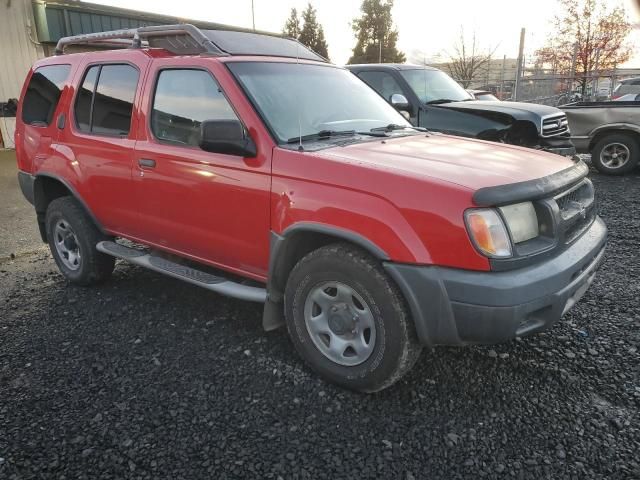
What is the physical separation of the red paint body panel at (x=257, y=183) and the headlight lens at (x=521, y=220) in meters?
0.15

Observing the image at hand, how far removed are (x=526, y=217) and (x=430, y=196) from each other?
0.53 m

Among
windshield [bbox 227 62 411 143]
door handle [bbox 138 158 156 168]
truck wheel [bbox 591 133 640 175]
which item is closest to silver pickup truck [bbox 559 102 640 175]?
truck wheel [bbox 591 133 640 175]

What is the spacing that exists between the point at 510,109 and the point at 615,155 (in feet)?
8.73

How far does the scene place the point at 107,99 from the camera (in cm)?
393

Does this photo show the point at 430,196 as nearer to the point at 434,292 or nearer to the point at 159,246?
the point at 434,292

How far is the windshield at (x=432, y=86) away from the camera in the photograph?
26.1ft

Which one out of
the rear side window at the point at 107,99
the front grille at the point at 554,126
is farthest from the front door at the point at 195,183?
the front grille at the point at 554,126

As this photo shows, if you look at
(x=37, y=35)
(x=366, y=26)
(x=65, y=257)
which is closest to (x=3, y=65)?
(x=37, y=35)

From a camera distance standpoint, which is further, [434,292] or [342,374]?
[342,374]

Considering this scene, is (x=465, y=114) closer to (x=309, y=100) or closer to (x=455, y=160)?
(x=309, y=100)

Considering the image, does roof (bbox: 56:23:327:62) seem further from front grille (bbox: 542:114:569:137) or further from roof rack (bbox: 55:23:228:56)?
front grille (bbox: 542:114:569:137)

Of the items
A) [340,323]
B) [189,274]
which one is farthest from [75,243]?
[340,323]

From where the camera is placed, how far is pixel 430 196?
2377 mm

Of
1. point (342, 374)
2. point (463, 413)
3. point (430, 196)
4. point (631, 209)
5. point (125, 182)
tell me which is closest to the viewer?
point (430, 196)
